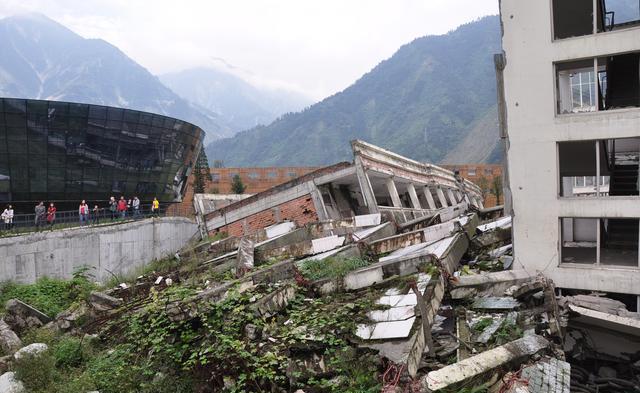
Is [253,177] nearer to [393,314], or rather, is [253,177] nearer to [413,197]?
[413,197]

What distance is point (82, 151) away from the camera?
2803 centimetres

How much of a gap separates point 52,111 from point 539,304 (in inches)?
1063

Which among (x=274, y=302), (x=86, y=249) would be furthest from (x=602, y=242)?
(x=86, y=249)

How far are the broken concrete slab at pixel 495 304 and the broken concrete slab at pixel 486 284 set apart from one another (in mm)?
316

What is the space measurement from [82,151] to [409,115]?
4142 inches

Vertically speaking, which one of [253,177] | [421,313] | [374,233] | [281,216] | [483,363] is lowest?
[483,363]

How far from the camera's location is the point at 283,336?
714 centimetres

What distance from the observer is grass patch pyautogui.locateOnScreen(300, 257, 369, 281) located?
941 centimetres

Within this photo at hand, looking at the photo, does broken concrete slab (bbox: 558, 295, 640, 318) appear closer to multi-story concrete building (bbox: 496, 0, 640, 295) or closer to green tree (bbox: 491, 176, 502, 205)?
multi-story concrete building (bbox: 496, 0, 640, 295)

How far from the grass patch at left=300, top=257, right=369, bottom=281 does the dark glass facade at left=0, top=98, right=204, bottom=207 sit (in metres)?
22.5

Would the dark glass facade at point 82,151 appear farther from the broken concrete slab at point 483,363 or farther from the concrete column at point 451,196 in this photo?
the broken concrete slab at point 483,363

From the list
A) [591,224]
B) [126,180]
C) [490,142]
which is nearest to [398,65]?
[490,142]

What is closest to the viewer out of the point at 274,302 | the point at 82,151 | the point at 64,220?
the point at 274,302

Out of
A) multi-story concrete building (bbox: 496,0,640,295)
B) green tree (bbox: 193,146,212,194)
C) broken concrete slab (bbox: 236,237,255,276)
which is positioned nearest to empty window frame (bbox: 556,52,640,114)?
multi-story concrete building (bbox: 496,0,640,295)
